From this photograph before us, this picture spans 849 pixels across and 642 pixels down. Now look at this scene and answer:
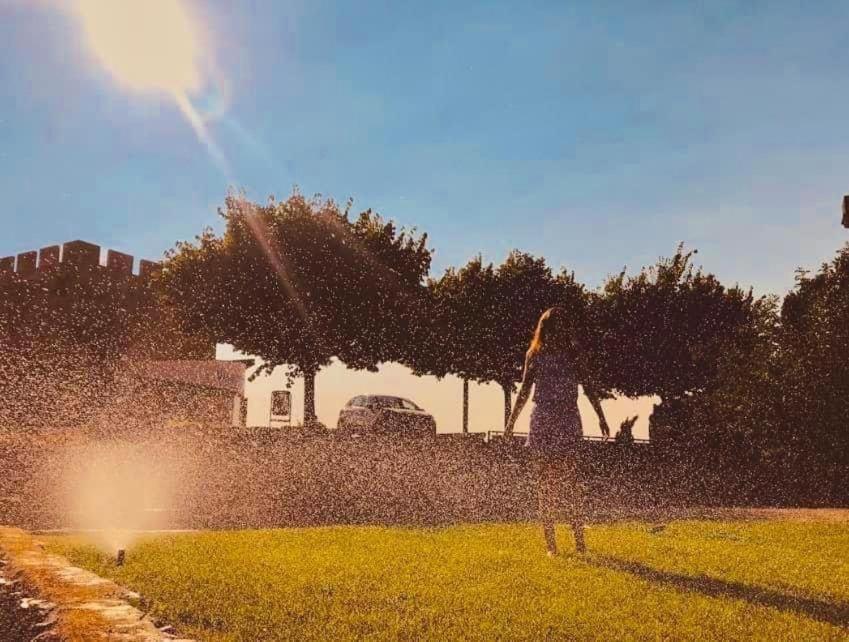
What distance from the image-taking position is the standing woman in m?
7.65

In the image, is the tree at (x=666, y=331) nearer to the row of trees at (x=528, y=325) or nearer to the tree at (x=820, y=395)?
the row of trees at (x=528, y=325)

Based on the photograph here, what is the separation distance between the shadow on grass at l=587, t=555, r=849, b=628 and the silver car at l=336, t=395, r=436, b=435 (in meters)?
20.9

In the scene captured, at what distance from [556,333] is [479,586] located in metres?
2.91

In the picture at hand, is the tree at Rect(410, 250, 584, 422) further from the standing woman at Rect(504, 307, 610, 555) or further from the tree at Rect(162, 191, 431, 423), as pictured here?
the standing woman at Rect(504, 307, 610, 555)

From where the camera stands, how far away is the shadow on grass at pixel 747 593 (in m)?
5.28

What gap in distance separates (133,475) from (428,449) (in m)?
9.36

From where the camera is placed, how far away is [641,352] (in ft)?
139

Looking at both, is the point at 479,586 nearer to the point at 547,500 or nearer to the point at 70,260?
the point at 547,500

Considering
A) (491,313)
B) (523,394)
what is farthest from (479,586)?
(491,313)

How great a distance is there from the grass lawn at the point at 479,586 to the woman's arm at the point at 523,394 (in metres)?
1.24

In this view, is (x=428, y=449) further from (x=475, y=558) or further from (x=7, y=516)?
(x=475, y=558)

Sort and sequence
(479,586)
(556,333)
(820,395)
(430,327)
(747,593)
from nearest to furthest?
(479,586) → (747,593) → (556,333) → (820,395) → (430,327)

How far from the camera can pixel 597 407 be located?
26.7 ft

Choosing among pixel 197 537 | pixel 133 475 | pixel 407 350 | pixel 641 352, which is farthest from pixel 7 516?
pixel 641 352
